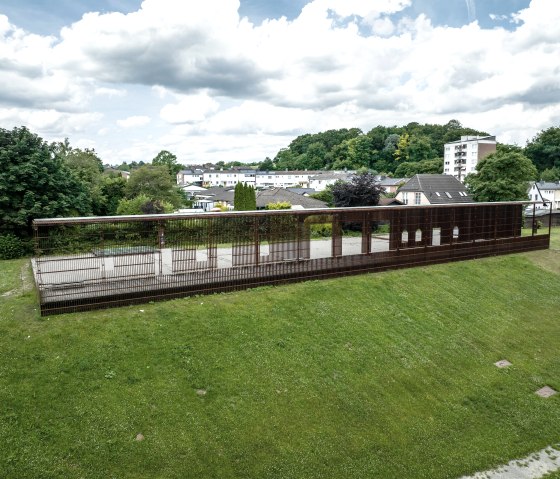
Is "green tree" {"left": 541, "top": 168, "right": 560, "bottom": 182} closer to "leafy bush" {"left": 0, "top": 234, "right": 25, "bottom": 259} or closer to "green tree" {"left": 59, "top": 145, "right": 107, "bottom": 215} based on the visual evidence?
"green tree" {"left": 59, "top": 145, "right": 107, "bottom": 215}

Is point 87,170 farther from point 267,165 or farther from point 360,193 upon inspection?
point 267,165

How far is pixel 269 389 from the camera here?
9070 mm

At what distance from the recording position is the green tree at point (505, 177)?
3619cm

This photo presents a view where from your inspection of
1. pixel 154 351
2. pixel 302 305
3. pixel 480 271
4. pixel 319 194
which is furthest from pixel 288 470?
pixel 319 194

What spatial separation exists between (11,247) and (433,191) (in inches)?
1561

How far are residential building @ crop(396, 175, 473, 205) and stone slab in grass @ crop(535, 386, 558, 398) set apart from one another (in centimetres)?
3601

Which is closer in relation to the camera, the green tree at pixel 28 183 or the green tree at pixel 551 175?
the green tree at pixel 28 183

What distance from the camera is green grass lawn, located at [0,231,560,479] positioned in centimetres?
730

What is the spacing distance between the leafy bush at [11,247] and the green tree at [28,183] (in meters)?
0.50

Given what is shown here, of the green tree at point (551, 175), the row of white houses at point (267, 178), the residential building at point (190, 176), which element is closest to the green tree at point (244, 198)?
the row of white houses at point (267, 178)

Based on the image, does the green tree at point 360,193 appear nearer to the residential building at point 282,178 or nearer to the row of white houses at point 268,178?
the row of white houses at point 268,178

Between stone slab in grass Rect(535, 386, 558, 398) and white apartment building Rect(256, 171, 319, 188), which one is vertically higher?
white apartment building Rect(256, 171, 319, 188)

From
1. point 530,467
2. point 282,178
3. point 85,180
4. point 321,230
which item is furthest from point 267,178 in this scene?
point 530,467

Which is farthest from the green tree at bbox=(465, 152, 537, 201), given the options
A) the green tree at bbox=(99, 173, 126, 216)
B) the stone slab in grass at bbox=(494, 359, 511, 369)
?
the green tree at bbox=(99, 173, 126, 216)
